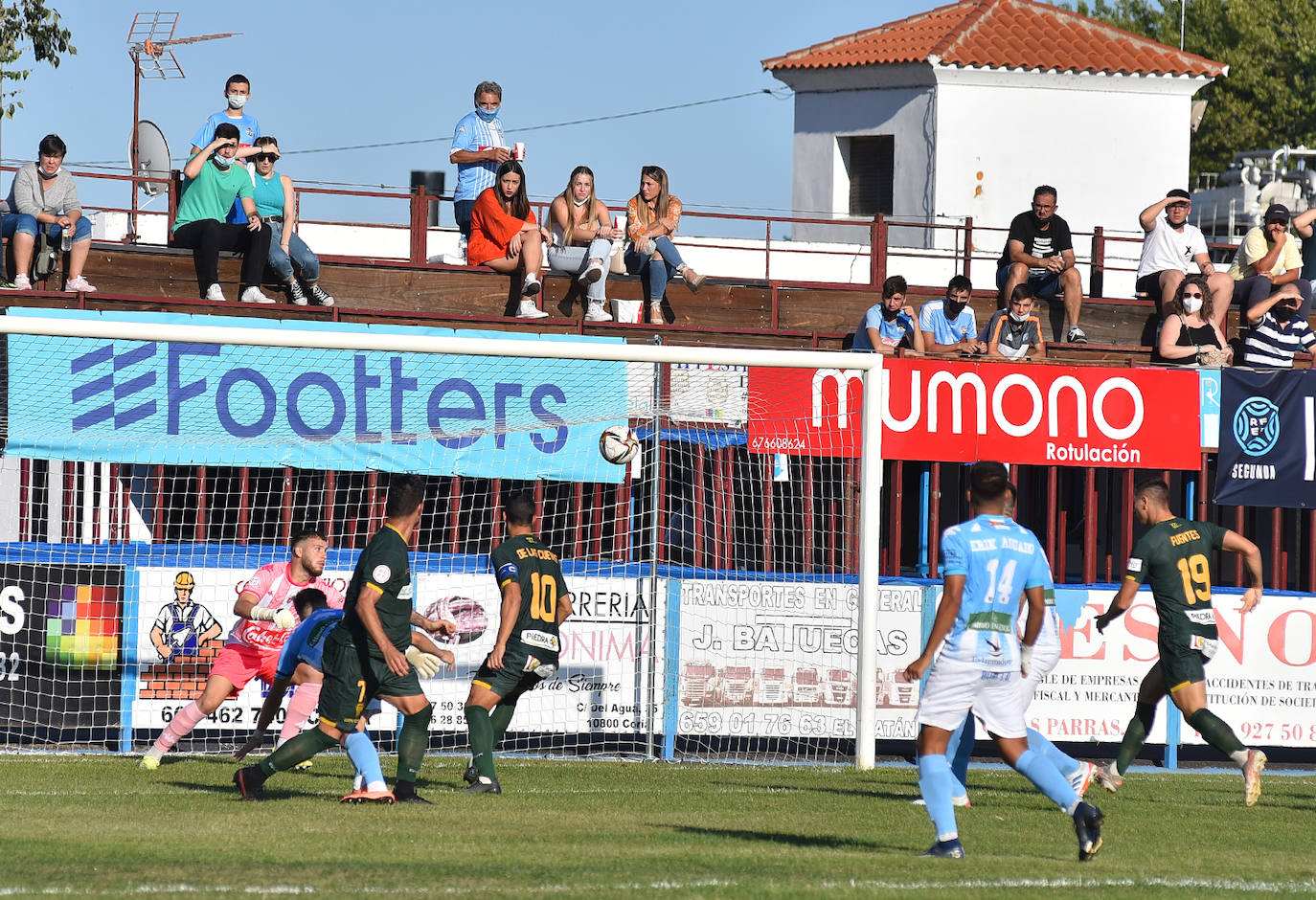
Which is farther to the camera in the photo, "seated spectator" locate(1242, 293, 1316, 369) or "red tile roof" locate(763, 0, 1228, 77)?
"red tile roof" locate(763, 0, 1228, 77)

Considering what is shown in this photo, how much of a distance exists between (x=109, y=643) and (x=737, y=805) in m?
5.18

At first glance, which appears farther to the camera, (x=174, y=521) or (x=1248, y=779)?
(x=174, y=521)

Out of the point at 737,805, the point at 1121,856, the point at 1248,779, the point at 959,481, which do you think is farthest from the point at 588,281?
the point at 1121,856

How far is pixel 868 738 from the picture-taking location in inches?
455

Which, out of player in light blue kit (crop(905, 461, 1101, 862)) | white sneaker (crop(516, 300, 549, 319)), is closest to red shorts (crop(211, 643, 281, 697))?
white sneaker (crop(516, 300, 549, 319))

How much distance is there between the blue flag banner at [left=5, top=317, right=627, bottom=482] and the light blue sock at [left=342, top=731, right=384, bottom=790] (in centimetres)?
407

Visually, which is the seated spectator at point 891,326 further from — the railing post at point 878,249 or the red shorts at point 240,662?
the red shorts at point 240,662

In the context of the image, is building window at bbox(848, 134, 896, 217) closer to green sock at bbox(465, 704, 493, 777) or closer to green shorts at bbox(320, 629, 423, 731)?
green sock at bbox(465, 704, 493, 777)

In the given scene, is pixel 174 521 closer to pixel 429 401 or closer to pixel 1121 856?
pixel 429 401

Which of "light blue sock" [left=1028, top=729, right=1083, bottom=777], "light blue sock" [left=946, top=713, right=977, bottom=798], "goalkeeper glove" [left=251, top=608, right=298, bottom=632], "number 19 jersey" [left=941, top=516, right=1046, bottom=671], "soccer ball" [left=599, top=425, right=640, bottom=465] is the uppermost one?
"soccer ball" [left=599, top=425, right=640, bottom=465]

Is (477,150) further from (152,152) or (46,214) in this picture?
(152,152)

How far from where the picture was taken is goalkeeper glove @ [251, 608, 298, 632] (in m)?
10.5

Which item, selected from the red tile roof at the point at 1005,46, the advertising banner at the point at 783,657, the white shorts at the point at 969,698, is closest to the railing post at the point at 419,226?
the advertising banner at the point at 783,657

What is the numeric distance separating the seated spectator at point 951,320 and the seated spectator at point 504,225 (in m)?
3.50
